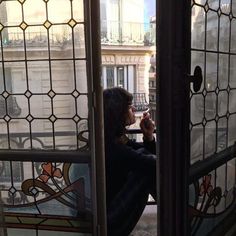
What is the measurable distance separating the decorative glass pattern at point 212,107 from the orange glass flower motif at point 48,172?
0.75 meters

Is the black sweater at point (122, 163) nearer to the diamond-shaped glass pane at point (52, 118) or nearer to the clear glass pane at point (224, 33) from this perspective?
the diamond-shaped glass pane at point (52, 118)

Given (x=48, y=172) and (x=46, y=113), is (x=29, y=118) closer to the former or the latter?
(x=46, y=113)

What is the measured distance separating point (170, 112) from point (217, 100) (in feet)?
0.97

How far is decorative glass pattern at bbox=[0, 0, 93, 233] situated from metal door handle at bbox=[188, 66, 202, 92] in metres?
0.62

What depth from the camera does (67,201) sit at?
176 centimetres

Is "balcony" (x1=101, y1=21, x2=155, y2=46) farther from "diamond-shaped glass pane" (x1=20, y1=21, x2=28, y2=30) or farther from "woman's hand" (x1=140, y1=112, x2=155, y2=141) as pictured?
"diamond-shaped glass pane" (x1=20, y1=21, x2=28, y2=30)

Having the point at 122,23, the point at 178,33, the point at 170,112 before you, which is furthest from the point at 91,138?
the point at 122,23

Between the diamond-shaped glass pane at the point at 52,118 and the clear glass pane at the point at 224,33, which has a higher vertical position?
the clear glass pane at the point at 224,33

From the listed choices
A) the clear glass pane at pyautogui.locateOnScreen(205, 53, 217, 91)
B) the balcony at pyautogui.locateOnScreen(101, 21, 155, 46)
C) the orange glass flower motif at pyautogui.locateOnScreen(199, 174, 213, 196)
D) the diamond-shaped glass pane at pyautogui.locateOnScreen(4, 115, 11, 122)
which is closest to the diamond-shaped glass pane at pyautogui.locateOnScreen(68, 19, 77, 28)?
the diamond-shaped glass pane at pyautogui.locateOnScreen(4, 115, 11, 122)

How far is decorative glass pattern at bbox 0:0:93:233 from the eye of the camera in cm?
163

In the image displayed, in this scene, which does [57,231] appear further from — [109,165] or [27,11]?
[27,11]

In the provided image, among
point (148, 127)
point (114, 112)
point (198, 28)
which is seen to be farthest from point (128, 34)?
point (198, 28)

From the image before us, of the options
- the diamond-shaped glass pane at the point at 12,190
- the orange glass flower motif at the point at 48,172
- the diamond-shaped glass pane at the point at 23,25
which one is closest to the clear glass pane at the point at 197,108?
the orange glass flower motif at the point at 48,172

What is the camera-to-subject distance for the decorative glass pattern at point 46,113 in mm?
1629
